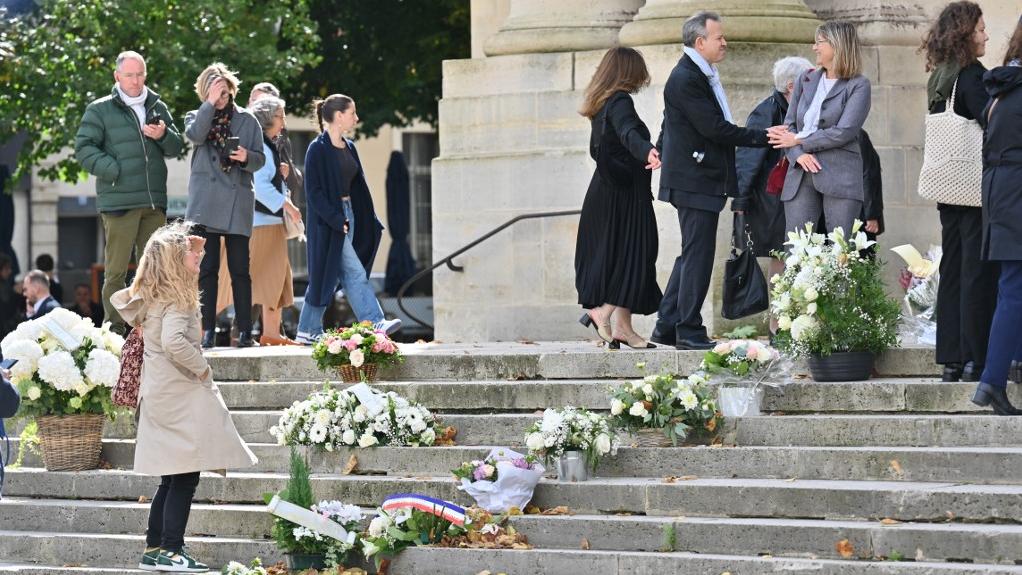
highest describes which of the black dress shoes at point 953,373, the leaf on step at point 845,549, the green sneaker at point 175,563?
the black dress shoes at point 953,373

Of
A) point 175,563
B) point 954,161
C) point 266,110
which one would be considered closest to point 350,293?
point 266,110

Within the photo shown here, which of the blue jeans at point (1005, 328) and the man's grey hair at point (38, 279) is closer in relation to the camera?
the blue jeans at point (1005, 328)

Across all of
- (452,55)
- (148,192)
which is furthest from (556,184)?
(452,55)

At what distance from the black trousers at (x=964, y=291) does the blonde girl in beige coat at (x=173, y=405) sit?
3611 millimetres

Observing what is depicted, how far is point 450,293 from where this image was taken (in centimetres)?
1550

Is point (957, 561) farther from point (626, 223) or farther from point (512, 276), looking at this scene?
point (512, 276)

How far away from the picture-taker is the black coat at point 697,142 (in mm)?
11703

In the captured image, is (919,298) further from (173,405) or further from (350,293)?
(173,405)

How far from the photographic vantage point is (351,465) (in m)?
11.2

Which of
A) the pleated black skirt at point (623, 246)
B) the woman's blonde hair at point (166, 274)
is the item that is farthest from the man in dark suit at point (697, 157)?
the woman's blonde hair at point (166, 274)

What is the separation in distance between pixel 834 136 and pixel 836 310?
3.70 ft

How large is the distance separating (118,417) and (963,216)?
5.11 metres

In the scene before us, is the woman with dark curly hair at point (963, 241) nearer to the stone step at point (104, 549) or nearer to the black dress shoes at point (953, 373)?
the black dress shoes at point (953, 373)

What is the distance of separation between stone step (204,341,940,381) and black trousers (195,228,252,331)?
1.26ft
